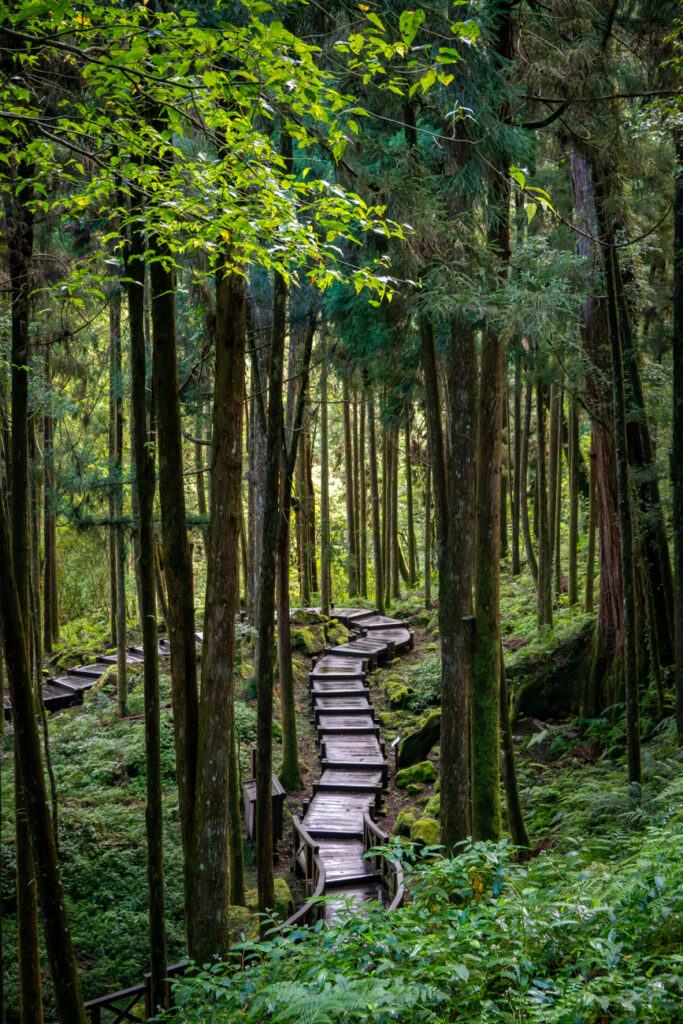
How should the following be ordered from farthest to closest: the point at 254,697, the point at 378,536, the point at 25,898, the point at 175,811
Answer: the point at 378,536, the point at 254,697, the point at 175,811, the point at 25,898

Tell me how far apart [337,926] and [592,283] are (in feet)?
25.2

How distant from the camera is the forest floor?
636 cm

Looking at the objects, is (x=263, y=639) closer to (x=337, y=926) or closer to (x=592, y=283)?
(x=337, y=926)

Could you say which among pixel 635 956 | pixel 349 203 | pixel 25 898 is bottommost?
pixel 25 898

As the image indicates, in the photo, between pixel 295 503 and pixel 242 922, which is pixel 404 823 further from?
pixel 295 503

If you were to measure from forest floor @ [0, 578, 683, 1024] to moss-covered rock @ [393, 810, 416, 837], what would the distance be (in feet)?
0.41

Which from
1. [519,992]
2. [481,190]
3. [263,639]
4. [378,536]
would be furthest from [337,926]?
[378,536]

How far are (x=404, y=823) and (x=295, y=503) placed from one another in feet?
15.1

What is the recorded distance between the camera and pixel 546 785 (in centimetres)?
825

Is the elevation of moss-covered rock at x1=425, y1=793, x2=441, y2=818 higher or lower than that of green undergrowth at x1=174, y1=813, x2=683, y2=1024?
lower

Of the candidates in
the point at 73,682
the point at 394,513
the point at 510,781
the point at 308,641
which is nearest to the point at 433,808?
the point at 510,781

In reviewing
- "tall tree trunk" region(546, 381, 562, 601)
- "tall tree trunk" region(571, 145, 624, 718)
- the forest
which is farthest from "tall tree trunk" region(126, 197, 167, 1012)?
"tall tree trunk" region(546, 381, 562, 601)

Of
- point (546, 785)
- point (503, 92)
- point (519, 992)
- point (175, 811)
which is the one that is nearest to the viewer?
point (519, 992)

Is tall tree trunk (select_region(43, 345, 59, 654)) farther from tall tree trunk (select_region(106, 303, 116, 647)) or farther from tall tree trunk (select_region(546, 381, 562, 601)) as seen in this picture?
tall tree trunk (select_region(546, 381, 562, 601))
